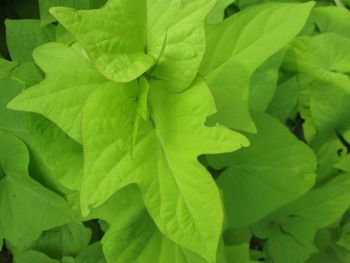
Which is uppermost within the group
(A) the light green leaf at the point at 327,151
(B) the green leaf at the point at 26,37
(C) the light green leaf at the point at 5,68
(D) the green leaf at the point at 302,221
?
(B) the green leaf at the point at 26,37

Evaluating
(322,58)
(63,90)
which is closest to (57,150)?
(63,90)

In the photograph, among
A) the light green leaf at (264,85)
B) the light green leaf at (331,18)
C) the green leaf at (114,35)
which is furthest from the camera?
the light green leaf at (331,18)

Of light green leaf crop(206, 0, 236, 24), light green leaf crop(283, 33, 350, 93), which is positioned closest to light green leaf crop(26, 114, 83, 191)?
light green leaf crop(206, 0, 236, 24)

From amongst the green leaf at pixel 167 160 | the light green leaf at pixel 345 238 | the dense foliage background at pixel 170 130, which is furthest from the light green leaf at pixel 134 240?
the light green leaf at pixel 345 238

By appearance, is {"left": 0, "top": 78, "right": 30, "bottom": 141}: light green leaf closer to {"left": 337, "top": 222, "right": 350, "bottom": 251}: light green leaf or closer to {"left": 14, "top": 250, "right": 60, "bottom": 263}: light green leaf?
{"left": 14, "top": 250, "right": 60, "bottom": 263}: light green leaf

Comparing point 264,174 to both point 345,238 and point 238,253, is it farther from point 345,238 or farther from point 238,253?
→ point 345,238

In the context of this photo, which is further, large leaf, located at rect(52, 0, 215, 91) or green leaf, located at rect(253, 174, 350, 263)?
green leaf, located at rect(253, 174, 350, 263)

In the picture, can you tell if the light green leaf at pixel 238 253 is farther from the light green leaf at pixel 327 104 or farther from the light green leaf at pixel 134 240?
the light green leaf at pixel 327 104
